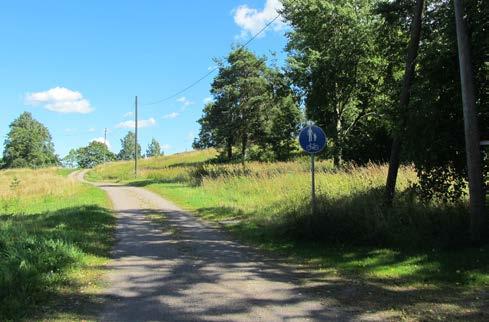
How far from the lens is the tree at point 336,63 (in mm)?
24719

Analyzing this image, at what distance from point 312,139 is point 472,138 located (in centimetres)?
369

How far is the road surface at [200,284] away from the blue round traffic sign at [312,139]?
2.80m

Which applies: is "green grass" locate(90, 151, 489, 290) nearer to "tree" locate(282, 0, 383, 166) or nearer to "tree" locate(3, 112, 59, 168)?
"tree" locate(282, 0, 383, 166)

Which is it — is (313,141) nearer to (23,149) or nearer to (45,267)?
(45,267)

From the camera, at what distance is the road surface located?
6176 millimetres

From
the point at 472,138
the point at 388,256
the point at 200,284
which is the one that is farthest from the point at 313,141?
the point at 200,284

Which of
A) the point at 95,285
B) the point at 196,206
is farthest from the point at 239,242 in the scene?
the point at 196,206

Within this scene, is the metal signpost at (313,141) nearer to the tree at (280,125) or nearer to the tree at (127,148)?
the tree at (280,125)

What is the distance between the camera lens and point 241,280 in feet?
26.2

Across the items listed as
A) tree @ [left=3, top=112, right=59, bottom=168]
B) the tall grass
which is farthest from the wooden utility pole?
tree @ [left=3, top=112, right=59, bottom=168]

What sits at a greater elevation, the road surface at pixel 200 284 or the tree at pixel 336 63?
the tree at pixel 336 63

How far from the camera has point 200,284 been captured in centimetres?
773

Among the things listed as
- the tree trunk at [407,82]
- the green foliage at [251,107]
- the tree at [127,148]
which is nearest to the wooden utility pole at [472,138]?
the tree trunk at [407,82]

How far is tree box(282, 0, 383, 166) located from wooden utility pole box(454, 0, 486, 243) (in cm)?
1480
